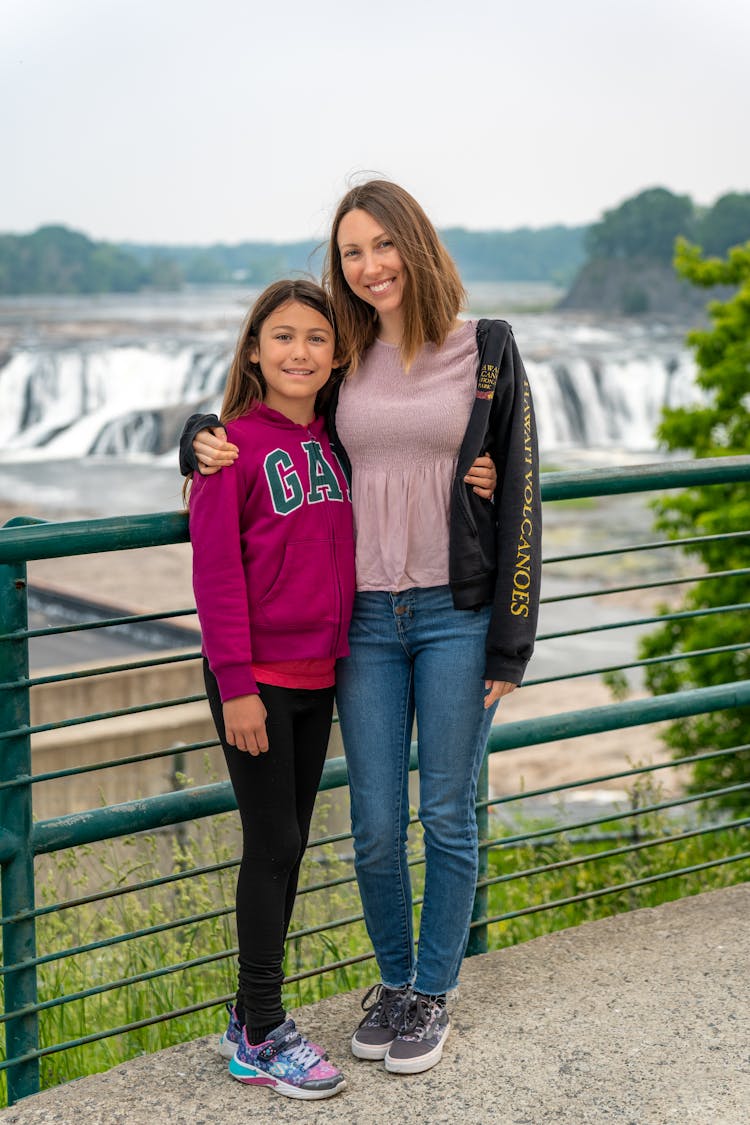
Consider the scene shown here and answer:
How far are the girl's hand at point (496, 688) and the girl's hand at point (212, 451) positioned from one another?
2.13ft

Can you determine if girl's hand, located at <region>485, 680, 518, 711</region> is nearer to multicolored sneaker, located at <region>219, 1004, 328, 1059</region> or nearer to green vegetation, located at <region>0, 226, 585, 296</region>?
multicolored sneaker, located at <region>219, 1004, 328, 1059</region>

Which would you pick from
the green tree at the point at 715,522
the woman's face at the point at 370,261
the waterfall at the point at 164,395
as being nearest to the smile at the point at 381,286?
the woman's face at the point at 370,261

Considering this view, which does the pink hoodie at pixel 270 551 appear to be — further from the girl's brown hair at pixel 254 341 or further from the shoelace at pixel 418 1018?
the shoelace at pixel 418 1018

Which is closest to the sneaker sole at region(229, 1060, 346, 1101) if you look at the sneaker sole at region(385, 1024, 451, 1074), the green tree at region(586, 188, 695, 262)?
the sneaker sole at region(385, 1024, 451, 1074)

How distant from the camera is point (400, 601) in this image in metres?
2.65

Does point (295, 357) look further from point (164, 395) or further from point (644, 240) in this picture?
point (644, 240)

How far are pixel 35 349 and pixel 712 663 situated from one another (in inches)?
1998

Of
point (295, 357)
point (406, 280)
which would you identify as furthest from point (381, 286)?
point (295, 357)

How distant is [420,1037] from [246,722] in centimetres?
77

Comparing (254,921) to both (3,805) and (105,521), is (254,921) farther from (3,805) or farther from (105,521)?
(105,521)

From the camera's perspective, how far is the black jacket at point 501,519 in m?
2.60

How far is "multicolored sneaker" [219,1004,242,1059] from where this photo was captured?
2764 mm

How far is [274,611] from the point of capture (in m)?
2.54

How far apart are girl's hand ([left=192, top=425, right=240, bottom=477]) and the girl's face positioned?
0.17m
